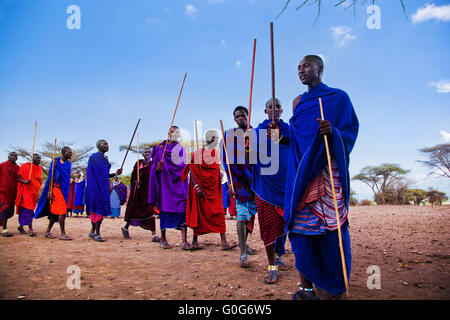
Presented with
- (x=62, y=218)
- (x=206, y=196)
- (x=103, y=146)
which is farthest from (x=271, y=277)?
(x=62, y=218)

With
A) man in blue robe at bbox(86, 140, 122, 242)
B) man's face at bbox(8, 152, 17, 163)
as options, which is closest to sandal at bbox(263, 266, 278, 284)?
man in blue robe at bbox(86, 140, 122, 242)

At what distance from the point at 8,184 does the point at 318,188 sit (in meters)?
8.81

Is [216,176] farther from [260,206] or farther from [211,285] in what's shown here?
[211,285]

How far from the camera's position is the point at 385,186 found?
27000 mm

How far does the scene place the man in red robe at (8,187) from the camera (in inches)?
310

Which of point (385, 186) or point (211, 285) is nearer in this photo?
point (211, 285)

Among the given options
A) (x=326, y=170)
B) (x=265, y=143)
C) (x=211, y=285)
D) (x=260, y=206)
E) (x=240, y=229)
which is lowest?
(x=211, y=285)

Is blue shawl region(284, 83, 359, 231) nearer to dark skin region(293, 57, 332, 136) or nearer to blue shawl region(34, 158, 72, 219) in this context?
dark skin region(293, 57, 332, 136)

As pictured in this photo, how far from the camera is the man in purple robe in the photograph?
6.28 meters

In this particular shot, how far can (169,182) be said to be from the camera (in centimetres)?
648
